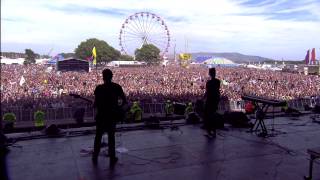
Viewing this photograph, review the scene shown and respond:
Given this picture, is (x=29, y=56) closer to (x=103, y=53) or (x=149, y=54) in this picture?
(x=103, y=53)

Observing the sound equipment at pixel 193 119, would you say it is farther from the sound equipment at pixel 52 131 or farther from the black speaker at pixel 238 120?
the sound equipment at pixel 52 131

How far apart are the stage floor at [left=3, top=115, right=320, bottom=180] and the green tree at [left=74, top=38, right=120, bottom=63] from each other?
185 ft

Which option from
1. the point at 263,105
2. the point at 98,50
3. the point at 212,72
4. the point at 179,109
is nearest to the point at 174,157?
the point at 212,72

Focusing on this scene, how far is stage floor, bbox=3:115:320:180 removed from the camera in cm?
405

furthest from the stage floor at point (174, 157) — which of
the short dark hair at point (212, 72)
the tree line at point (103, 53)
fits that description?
the tree line at point (103, 53)

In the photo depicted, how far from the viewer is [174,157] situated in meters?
4.77

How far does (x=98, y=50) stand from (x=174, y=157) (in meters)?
57.6

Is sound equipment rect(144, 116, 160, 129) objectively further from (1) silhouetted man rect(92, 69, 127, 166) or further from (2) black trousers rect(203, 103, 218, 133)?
(1) silhouetted man rect(92, 69, 127, 166)

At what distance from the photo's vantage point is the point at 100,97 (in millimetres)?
4430

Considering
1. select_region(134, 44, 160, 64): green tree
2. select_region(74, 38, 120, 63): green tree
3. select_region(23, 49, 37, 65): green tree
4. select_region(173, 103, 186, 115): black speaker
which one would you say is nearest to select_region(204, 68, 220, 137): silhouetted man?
select_region(173, 103, 186, 115): black speaker

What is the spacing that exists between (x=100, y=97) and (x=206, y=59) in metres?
64.0

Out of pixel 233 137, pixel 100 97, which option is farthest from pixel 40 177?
pixel 233 137

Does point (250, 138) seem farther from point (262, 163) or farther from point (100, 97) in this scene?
point (100, 97)

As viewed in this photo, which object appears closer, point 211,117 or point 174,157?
point 174,157
